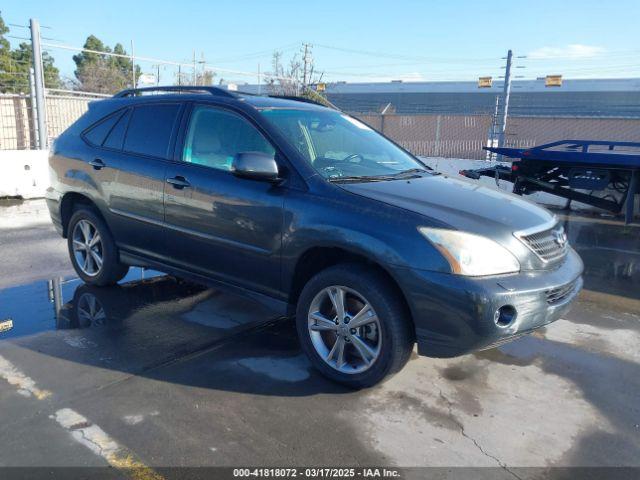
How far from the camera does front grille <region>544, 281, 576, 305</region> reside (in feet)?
11.3

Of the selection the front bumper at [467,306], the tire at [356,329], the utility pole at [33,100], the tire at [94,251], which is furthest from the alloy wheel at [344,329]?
the utility pole at [33,100]

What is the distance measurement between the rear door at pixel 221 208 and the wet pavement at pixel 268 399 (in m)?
0.61

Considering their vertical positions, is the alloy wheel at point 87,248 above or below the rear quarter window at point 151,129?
below

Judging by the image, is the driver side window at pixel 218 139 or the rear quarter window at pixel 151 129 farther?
the rear quarter window at pixel 151 129

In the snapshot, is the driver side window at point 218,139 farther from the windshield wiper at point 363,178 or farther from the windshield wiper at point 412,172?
the windshield wiper at point 412,172

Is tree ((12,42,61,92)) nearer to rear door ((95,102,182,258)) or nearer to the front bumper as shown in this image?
rear door ((95,102,182,258))

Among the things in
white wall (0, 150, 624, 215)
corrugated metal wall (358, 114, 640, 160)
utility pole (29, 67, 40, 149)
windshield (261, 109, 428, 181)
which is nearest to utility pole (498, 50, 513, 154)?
corrugated metal wall (358, 114, 640, 160)

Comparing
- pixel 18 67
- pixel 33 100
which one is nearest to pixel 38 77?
pixel 33 100

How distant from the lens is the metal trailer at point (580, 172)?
28.5ft

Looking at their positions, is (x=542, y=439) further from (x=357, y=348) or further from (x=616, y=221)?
(x=616, y=221)

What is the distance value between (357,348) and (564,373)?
1587 mm

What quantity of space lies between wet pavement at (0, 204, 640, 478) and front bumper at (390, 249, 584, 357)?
0.50 meters

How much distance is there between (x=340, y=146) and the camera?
4.43 metres

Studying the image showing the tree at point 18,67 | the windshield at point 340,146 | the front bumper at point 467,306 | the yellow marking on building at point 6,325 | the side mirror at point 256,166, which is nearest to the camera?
the front bumper at point 467,306
